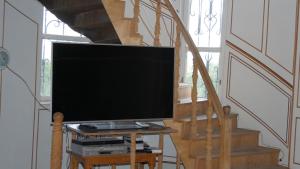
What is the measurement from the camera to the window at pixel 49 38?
6105 mm

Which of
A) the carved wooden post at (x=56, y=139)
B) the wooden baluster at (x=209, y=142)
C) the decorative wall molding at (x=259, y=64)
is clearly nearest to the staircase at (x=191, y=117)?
the wooden baluster at (x=209, y=142)

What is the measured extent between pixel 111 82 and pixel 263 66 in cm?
224

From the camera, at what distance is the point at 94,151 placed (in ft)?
14.0

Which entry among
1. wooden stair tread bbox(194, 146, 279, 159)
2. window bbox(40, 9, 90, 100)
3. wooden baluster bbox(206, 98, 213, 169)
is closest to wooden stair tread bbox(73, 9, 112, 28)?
window bbox(40, 9, 90, 100)

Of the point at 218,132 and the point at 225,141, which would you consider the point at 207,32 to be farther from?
the point at 225,141

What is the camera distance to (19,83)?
5.79m

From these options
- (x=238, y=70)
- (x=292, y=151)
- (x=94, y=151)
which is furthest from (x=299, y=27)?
(x=94, y=151)

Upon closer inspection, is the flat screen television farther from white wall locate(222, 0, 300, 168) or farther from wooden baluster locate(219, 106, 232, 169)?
white wall locate(222, 0, 300, 168)

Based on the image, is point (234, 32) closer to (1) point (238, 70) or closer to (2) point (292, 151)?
(1) point (238, 70)

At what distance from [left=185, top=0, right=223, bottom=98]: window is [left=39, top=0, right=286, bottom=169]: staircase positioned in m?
0.76

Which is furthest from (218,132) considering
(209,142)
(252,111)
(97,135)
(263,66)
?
(97,135)

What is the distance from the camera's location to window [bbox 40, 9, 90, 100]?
6.11 m

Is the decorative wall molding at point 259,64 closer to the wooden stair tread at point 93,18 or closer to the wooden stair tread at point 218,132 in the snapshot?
the wooden stair tread at point 218,132

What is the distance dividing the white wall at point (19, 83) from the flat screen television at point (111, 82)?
174 centimetres
